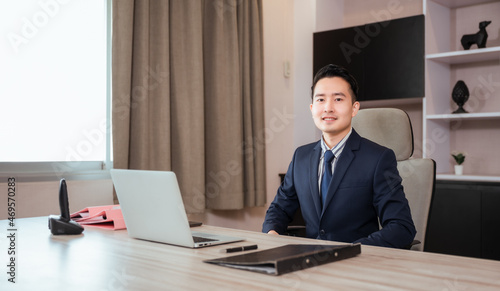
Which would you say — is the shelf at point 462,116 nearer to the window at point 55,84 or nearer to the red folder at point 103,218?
the window at point 55,84

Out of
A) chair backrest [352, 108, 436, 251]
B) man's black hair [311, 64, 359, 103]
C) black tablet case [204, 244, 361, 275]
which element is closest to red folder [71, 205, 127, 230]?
black tablet case [204, 244, 361, 275]

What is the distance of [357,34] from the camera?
3568 millimetres

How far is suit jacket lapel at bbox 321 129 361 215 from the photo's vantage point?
1843mm

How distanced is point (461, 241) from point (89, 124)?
2.26 meters

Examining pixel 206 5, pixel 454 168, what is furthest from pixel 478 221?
pixel 206 5

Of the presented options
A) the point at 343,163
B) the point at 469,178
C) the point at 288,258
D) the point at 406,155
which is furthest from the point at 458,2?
the point at 288,258

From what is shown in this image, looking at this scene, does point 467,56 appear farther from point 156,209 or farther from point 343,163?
point 156,209

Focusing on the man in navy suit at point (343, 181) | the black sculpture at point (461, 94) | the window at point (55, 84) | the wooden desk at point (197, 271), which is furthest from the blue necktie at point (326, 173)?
the black sculpture at point (461, 94)

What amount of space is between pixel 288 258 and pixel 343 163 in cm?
86

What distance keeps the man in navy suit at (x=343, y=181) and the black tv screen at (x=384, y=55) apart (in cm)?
157

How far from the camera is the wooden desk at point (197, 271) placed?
98cm

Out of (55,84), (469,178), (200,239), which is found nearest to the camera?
(200,239)

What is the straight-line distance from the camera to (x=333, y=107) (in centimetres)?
190

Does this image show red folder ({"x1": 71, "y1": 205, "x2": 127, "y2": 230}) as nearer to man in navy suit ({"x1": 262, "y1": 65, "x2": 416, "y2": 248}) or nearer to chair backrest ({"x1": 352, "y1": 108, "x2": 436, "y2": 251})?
man in navy suit ({"x1": 262, "y1": 65, "x2": 416, "y2": 248})
